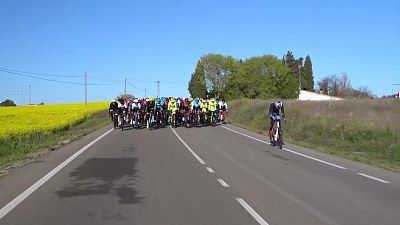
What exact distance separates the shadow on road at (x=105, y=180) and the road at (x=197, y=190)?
19 millimetres

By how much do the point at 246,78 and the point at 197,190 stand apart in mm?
115907

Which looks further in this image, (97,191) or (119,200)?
(97,191)

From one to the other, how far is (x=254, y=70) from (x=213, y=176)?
114576 mm

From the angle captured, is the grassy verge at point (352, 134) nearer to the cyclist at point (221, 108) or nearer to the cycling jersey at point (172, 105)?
the cyclist at point (221, 108)

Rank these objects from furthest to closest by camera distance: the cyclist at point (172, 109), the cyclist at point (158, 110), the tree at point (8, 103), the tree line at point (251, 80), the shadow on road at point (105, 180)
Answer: the tree at point (8, 103), the tree line at point (251, 80), the cyclist at point (172, 109), the cyclist at point (158, 110), the shadow on road at point (105, 180)

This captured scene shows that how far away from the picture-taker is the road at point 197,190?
320 inches

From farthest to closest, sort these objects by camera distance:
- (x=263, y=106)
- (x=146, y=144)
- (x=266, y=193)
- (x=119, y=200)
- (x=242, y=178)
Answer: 1. (x=263, y=106)
2. (x=146, y=144)
3. (x=242, y=178)
4. (x=266, y=193)
5. (x=119, y=200)

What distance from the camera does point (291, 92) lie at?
408ft

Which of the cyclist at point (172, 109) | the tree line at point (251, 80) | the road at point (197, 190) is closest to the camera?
the road at point (197, 190)

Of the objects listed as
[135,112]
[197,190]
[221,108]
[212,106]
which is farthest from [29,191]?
[221,108]

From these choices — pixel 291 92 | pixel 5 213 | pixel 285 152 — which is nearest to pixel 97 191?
pixel 5 213

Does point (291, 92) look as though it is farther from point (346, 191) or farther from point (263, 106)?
point (346, 191)

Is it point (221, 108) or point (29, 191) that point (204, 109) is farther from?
point (29, 191)

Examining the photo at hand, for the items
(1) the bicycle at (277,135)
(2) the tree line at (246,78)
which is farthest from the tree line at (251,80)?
(1) the bicycle at (277,135)
